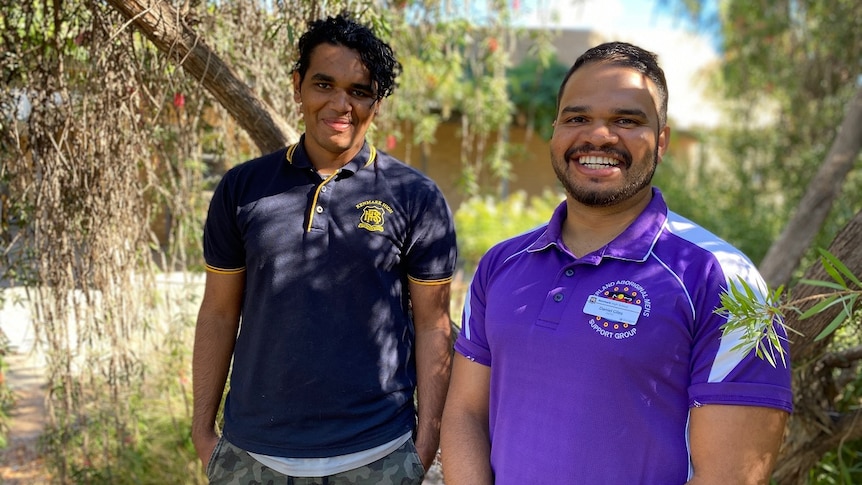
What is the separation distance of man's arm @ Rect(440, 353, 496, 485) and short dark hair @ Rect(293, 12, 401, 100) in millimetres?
960

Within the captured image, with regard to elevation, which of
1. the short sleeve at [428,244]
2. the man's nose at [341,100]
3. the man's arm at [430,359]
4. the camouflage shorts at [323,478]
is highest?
the man's nose at [341,100]

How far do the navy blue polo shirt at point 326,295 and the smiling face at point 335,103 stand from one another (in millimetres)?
62

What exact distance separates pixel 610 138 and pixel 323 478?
1241 millimetres

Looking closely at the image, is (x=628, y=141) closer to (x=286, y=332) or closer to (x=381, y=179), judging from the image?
(x=381, y=179)

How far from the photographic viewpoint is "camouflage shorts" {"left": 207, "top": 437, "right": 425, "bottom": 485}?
92.9 inches

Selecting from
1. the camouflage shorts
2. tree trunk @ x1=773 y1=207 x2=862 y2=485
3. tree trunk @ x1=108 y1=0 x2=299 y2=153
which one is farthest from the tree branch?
tree trunk @ x1=108 y1=0 x2=299 y2=153

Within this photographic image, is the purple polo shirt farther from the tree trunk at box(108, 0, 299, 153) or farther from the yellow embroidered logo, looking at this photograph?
the tree trunk at box(108, 0, 299, 153)

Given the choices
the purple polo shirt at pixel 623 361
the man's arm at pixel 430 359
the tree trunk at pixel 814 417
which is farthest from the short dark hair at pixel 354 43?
the tree trunk at pixel 814 417

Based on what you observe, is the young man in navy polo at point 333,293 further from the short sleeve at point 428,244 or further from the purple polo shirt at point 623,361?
the purple polo shirt at point 623,361

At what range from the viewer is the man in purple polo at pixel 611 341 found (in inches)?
64.2

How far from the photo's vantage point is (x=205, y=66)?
297cm

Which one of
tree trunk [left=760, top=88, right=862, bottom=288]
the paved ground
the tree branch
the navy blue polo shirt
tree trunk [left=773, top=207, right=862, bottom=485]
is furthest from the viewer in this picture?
tree trunk [left=760, top=88, right=862, bottom=288]

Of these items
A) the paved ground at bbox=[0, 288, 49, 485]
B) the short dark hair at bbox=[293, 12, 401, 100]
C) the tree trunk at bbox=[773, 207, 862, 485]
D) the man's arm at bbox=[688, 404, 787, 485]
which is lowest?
the paved ground at bbox=[0, 288, 49, 485]

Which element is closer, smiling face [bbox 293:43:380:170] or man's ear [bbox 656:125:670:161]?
man's ear [bbox 656:125:670:161]
